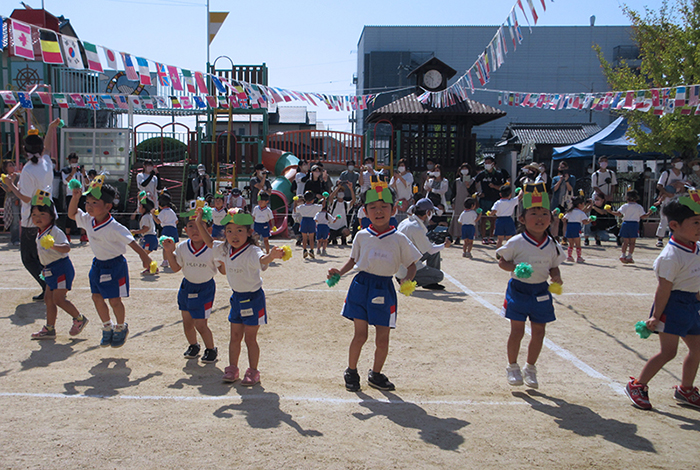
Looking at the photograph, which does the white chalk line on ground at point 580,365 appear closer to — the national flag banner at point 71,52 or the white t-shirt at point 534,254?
the white t-shirt at point 534,254

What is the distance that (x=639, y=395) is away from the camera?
13.6ft

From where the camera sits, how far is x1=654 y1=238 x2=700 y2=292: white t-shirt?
4.02m

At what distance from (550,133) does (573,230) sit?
21641 mm

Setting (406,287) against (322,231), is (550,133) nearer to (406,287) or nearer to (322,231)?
(322,231)

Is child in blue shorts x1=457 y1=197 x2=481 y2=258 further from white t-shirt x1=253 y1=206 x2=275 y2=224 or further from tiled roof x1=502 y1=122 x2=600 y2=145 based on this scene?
tiled roof x1=502 y1=122 x2=600 y2=145

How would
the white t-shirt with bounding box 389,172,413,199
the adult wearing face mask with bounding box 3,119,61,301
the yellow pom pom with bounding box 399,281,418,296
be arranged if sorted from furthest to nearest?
the white t-shirt with bounding box 389,172,413,199 < the adult wearing face mask with bounding box 3,119,61,301 < the yellow pom pom with bounding box 399,281,418,296

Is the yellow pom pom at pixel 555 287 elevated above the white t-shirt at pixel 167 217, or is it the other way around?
the white t-shirt at pixel 167 217

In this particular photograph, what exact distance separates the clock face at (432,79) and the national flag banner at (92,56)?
12.1 m

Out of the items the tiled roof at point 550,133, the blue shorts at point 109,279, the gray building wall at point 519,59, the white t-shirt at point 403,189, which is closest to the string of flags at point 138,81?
the white t-shirt at point 403,189

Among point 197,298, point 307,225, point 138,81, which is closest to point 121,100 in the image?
point 138,81

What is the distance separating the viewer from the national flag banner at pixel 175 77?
11922mm

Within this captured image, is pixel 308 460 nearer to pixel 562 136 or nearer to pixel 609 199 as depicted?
pixel 609 199

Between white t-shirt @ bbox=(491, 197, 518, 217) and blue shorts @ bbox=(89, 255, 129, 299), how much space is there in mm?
8768

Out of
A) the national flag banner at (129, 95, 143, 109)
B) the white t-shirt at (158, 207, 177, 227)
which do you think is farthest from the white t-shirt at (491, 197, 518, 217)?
the national flag banner at (129, 95, 143, 109)
